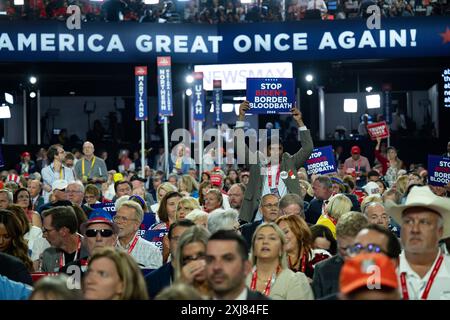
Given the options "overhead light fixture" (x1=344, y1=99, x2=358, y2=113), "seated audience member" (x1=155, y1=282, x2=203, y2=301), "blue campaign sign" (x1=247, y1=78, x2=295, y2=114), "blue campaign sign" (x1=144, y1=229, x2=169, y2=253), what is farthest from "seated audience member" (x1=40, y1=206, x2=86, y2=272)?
"overhead light fixture" (x1=344, y1=99, x2=358, y2=113)

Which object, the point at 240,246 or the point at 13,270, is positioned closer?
the point at 240,246

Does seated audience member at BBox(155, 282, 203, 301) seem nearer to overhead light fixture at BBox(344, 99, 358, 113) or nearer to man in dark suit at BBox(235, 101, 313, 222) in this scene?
man in dark suit at BBox(235, 101, 313, 222)

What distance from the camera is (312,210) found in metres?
12.5

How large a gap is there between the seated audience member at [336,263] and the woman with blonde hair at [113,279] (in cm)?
188

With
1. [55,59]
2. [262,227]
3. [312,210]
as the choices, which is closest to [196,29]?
[55,59]

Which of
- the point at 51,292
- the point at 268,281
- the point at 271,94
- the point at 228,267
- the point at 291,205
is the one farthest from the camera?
the point at 271,94

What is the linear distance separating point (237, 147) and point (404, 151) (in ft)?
58.0

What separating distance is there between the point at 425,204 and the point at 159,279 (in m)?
2.08

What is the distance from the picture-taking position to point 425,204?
6.45m

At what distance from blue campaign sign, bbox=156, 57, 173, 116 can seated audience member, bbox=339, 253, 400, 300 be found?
17.8 metres

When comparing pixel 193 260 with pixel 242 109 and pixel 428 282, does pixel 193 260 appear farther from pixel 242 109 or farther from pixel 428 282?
pixel 242 109

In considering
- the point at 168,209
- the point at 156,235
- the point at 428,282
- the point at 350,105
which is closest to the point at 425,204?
the point at 428,282

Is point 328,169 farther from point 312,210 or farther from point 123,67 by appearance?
point 123,67

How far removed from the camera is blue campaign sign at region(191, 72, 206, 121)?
2339cm
